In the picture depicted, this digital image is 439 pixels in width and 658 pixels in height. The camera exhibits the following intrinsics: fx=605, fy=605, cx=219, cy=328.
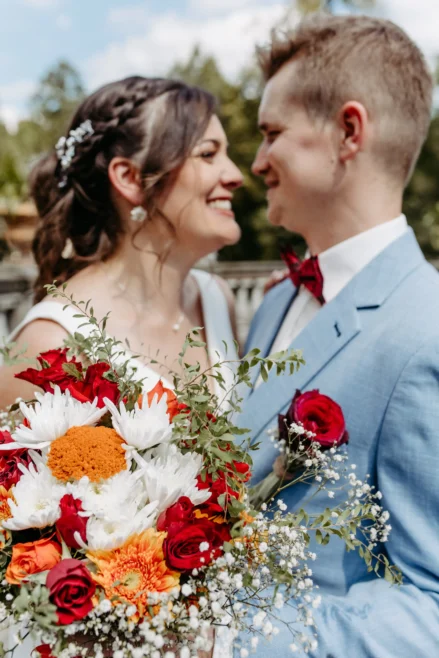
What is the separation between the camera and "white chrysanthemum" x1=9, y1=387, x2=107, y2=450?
137 centimetres

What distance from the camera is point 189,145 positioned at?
9.02 ft

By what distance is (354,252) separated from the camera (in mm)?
2410

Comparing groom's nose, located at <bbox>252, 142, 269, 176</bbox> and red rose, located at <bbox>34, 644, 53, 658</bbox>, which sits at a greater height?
groom's nose, located at <bbox>252, 142, 269, 176</bbox>

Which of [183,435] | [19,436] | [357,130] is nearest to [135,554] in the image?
[183,435]

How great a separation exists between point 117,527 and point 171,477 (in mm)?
154

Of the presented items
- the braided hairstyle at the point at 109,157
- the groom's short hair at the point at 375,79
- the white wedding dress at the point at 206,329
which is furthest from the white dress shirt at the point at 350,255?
the braided hairstyle at the point at 109,157

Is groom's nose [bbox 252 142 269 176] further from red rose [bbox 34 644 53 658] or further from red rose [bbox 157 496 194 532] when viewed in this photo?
red rose [bbox 34 644 53 658]

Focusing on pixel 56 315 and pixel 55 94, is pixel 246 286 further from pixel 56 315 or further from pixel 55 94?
pixel 55 94

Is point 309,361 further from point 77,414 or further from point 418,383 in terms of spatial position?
point 77,414

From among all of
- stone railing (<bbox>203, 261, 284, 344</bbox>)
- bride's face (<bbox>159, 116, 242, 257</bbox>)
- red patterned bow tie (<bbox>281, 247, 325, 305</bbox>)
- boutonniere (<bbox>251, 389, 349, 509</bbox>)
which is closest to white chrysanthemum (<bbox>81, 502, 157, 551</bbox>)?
boutonniere (<bbox>251, 389, 349, 509</bbox>)

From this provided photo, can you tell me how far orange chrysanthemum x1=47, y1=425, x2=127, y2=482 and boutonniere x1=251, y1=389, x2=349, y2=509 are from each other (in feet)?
1.71

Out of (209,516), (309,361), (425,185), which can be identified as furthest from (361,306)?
(425,185)

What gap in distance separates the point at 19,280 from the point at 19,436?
5.36 metres

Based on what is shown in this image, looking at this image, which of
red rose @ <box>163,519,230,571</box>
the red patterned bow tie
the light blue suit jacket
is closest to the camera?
red rose @ <box>163,519,230,571</box>
